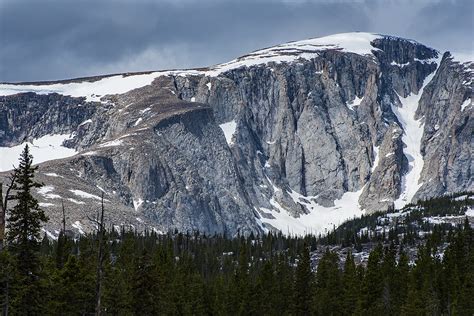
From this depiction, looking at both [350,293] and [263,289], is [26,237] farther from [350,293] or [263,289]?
[263,289]

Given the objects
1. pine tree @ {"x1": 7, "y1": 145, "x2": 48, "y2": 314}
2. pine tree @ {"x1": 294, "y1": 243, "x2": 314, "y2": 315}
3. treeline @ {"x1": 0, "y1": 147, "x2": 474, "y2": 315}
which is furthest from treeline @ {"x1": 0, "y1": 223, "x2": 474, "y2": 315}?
pine tree @ {"x1": 7, "y1": 145, "x2": 48, "y2": 314}

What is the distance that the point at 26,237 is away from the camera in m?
61.9

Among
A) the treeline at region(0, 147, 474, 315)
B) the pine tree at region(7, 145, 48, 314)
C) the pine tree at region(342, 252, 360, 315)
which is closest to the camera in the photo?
the pine tree at region(7, 145, 48, 314)

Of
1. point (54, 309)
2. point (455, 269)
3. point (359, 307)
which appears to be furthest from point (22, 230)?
point (455, 269)

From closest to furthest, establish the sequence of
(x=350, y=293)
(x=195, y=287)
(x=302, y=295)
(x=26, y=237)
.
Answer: (x=26, y=237)
(x=302, y=295)
(x=350, y=293)
(x=195, y=287)

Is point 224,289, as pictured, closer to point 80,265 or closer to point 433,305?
point 433,305

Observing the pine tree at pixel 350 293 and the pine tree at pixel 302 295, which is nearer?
the pine tree at pixel 302 295

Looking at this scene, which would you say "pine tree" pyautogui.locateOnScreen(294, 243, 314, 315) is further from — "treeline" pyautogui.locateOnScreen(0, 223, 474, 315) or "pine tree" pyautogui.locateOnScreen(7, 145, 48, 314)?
"pine tree" pyautogui.locateOnScreen(7, 145, 48, 314)

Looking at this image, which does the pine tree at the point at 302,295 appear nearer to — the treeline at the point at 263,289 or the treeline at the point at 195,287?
the treeline at the point at 263,289

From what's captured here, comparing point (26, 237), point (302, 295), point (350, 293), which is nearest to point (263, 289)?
point (302, 295)

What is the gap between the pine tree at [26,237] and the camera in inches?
2406

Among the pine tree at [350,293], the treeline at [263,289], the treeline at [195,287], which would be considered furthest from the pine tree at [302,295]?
the pine tree at [350,293]

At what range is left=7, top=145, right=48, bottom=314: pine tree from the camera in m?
61.1

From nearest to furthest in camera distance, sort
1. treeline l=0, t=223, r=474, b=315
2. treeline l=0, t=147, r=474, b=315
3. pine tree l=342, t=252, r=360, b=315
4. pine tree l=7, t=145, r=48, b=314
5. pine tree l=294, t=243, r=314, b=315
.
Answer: pine tree l=7, t=145, r=48, b=314 < treeline l=0, t=147, r=474, b=315 < treeline l=0, t=223, r=474, b=315 < pine tree l=294, t=243, r=314, b=315 < pine tree l=342, t=252, r=360, b=315
